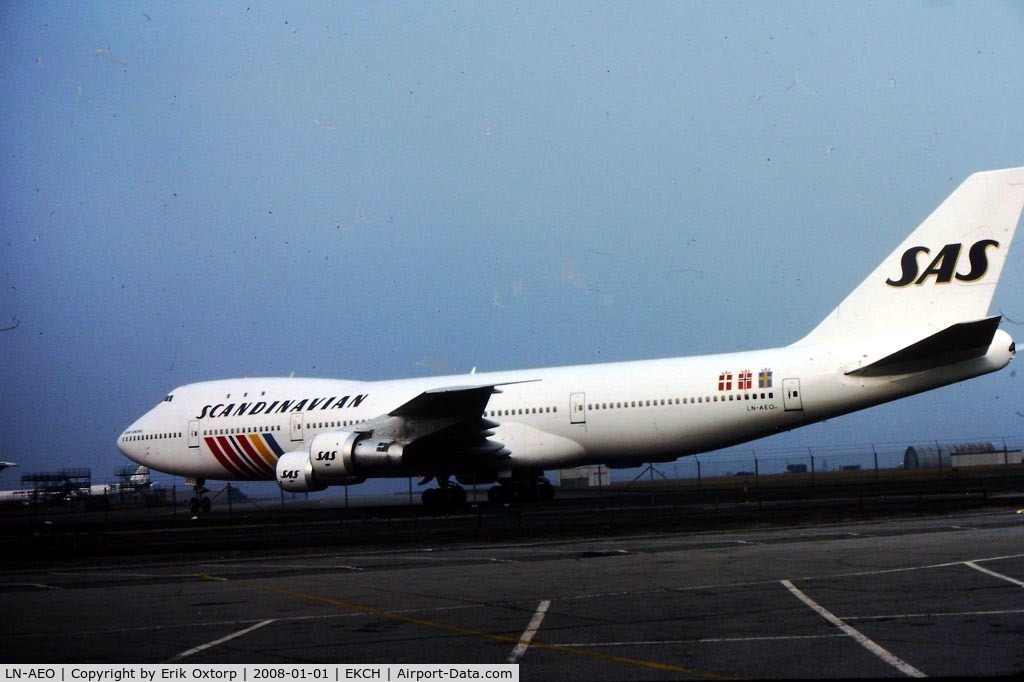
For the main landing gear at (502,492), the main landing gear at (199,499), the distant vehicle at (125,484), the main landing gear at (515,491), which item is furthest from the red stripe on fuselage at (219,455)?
the distant vehicle at (125,484)

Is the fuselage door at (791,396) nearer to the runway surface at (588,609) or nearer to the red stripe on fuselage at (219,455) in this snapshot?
the runway surface at (588,609)

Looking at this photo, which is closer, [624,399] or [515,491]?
[624,399]

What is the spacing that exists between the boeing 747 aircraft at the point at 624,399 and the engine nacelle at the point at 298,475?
4 centimetres

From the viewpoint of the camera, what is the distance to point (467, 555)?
14750 millimetres

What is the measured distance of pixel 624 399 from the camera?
1145 inches

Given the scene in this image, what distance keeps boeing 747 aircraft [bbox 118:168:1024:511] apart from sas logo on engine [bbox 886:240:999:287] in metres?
0.03

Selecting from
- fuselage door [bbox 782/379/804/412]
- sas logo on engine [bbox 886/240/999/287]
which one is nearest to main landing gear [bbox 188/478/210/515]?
fuselage door [bbox 782/379/804/412]

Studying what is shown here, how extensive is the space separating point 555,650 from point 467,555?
771cm

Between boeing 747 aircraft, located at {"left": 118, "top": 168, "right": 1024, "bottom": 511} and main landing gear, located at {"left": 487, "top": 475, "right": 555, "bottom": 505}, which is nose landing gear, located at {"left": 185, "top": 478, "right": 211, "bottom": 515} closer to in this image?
boeing 747 aircraft, located at {"left": 118, "top": 168, "right": 1024, "bottom": 511}

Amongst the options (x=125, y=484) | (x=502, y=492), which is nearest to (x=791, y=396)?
(x=502, y=492)

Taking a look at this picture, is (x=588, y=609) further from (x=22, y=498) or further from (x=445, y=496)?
(x=22, y=498)

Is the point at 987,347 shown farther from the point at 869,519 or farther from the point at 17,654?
the point at 17,654

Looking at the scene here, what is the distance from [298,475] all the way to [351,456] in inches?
63.6

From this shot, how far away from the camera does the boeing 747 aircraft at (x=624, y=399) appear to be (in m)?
25.5
